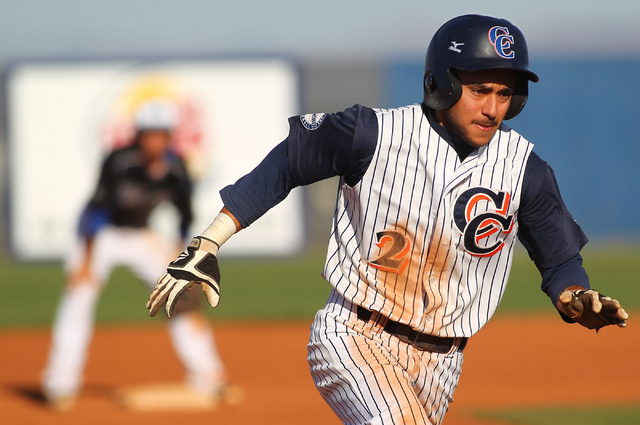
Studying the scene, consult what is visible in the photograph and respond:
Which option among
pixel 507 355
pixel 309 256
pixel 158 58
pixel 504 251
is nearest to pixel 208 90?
pixel 158 58

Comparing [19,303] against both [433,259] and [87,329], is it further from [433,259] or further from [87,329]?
[433,259]

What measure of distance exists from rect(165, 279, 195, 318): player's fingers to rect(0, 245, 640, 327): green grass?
27.5 ft

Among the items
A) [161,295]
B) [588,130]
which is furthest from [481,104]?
[588,130]

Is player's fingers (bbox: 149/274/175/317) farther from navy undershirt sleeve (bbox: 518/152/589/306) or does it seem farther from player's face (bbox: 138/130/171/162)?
player's face (bbox: 138/130/171/162)

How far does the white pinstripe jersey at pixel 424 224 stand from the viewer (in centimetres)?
269

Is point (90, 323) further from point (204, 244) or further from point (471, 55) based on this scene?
point (471, 55)

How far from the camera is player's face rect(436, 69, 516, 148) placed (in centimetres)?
269

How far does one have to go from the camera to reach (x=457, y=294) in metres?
2.81

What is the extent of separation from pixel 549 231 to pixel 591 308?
369 mm

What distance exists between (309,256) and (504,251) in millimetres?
15666

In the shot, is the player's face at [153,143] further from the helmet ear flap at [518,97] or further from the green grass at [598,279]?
the green grass at [598,279]

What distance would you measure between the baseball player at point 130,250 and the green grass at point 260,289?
4.12m

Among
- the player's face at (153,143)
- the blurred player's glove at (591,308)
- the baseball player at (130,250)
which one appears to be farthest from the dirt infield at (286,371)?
the blurred player's glove at (591,308)

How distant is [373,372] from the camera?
261 centimetres
